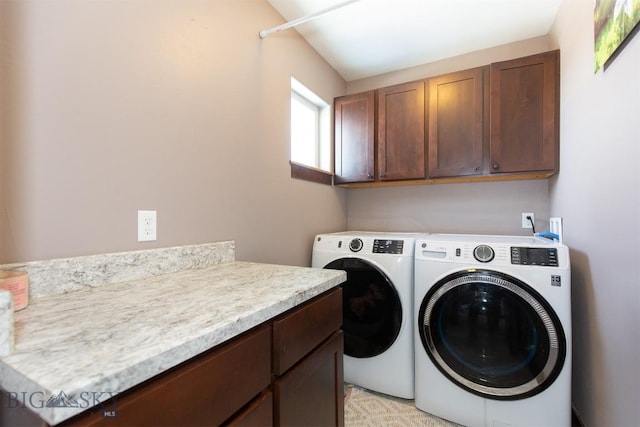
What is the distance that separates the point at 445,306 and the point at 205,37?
1.77m

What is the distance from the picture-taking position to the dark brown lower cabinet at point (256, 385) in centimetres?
46

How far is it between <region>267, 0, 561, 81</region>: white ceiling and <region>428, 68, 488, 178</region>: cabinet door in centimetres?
31

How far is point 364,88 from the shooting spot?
8.61 feet

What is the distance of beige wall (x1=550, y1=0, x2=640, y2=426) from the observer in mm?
934

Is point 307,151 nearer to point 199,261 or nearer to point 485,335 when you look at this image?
point 199,261

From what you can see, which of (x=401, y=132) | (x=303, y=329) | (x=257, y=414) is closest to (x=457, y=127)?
(x=401, y=132)

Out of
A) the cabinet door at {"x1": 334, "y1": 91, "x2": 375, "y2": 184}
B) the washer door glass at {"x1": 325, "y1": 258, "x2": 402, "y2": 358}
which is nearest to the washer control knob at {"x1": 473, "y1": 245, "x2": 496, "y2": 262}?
the washer door glass at {"x1": 325, "y1": 258, "x2": 402, "y2": 358}

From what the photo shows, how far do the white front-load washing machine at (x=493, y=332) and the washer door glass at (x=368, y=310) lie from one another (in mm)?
162

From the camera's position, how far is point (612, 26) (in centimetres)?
100

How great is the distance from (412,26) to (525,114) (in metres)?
0.93

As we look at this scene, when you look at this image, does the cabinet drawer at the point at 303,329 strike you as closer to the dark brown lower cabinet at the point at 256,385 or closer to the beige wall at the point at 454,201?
the dark brown lower cabinet at the point at 256,385

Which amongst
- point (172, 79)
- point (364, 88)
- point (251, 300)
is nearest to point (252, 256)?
point (251, 300)

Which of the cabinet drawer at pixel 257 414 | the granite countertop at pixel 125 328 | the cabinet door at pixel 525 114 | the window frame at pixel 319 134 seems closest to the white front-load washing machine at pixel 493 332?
the cabinet door at pixel 525 114

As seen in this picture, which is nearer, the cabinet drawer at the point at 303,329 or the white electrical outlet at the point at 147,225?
the cabinet drawer at the point at 303,329
